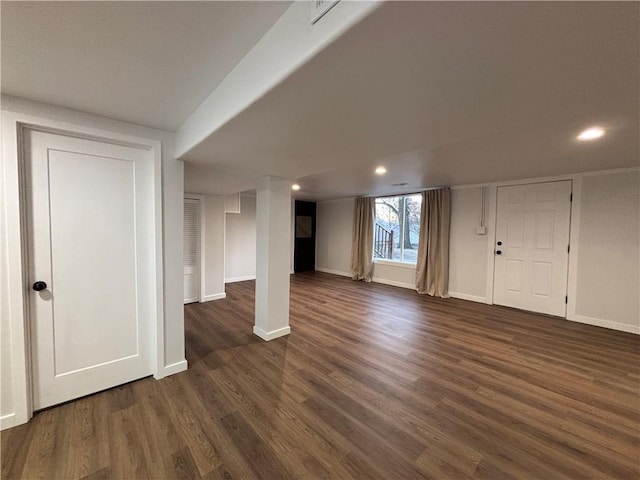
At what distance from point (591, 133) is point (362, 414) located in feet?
9.66

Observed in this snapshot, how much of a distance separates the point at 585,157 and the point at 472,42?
328 cm

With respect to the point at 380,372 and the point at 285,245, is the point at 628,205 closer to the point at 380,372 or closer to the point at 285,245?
the point at 380,372

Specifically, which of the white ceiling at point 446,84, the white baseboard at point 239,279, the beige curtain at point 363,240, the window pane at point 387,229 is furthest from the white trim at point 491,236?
the white baseboard at point 239,279

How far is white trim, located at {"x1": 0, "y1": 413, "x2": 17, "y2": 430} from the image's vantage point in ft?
5.51

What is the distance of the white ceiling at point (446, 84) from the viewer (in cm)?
76

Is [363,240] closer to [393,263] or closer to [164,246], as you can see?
[393,263]

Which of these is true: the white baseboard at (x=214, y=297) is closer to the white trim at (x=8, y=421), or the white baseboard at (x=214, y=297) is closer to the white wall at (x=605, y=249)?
the white trim at (x=8, y=421)

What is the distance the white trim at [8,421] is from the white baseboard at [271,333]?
193 cm

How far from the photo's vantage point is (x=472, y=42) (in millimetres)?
850

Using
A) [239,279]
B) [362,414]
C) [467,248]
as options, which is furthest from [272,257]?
[467,248]

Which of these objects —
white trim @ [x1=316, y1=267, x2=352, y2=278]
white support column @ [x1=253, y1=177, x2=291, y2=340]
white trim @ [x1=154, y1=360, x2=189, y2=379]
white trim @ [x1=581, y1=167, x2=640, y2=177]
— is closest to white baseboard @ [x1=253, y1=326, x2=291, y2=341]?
white support column @ [x1=253, y1=177, x2=291, y2=340]

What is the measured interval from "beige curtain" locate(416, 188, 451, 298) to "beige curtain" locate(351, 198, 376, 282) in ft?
4.27

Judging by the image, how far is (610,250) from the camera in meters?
3.50

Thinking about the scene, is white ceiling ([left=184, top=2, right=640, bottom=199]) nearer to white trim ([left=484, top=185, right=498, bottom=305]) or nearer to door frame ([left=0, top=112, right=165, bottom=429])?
door frame ([left=0, top=112, right=165, bottom=429])
